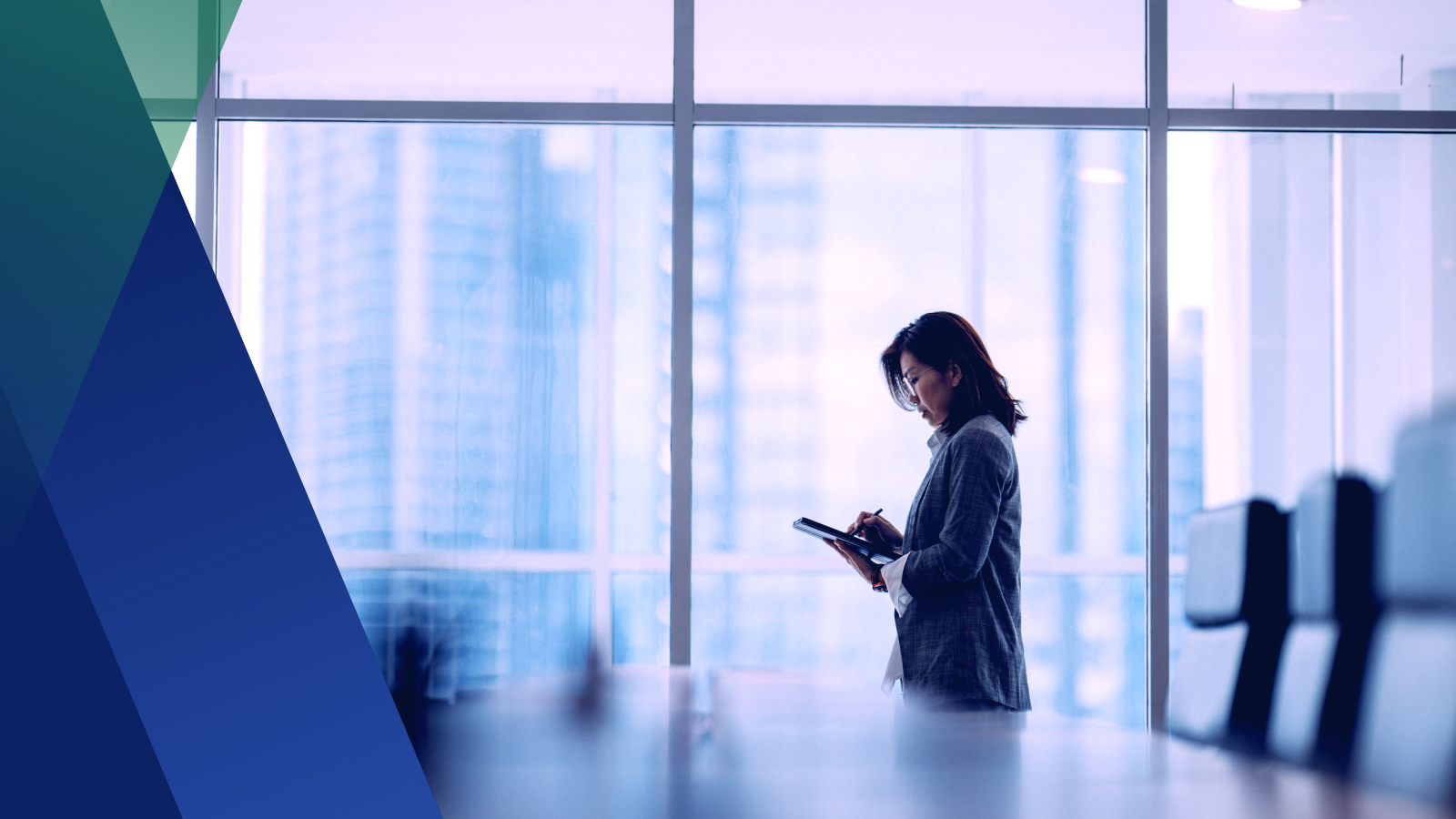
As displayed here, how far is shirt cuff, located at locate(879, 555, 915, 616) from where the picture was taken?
2.16 metres

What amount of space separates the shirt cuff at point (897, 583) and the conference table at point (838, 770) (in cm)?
106

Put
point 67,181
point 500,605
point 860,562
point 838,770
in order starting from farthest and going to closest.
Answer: point 500,605
point 860,562
point 838,770
point 67,181

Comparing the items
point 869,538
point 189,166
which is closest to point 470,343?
point 189,166

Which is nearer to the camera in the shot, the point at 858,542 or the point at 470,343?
the point at 858,542

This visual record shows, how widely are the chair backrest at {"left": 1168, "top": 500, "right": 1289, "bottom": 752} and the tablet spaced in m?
0.57

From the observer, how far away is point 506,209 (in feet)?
12.8

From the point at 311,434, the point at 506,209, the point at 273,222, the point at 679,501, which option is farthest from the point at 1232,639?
the point at 273,222

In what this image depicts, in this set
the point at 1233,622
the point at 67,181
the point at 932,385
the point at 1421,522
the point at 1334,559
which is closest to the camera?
the point at 67,181

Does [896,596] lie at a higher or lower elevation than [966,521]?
lower

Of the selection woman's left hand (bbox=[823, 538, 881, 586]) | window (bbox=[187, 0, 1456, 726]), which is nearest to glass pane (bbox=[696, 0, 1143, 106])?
window (bbox=[187, 0, 1456, 726])

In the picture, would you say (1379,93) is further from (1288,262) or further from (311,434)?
(311,434)

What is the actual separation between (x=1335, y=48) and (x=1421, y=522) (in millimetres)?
3305
